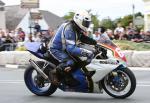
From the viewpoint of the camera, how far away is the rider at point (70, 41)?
30.2ft

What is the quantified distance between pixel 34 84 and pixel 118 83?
1.76 meters

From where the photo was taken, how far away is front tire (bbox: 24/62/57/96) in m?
9.91

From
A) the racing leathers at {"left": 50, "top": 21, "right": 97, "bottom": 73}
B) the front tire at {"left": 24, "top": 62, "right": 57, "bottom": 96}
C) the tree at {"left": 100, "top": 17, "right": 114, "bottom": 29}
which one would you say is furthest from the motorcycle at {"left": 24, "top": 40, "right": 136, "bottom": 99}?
the tree at {"left": 100, "top": 17, "right": 114, "bottom": 29}

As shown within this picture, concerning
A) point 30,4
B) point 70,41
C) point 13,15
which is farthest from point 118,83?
point 13,15

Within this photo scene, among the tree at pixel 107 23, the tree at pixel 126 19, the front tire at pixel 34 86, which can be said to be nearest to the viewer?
the front tire at pixel 34 86

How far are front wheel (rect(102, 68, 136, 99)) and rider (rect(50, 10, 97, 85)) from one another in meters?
0.57

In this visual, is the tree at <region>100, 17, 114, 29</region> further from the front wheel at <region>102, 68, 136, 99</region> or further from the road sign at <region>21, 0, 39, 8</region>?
the front wheel at <region>102, 68, 136, 99</region>

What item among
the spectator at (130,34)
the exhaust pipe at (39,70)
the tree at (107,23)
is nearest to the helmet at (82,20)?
the exhaust pipe at (39,70)

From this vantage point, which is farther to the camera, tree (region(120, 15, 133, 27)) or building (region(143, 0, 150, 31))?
tree (region(120, 15, 133, 27))

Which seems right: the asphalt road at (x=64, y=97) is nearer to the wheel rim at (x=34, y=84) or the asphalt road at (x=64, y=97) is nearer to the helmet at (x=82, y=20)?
the wheel rim at (x=34, y=84)

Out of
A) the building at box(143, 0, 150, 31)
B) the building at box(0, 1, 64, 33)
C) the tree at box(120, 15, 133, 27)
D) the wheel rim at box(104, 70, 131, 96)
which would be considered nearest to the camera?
the wheel rim at box(104, 70, 131, 96)

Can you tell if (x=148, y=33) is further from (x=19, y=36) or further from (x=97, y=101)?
(x=97, y=101)

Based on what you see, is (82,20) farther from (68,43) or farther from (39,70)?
(39,70)

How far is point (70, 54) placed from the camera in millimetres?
9297
